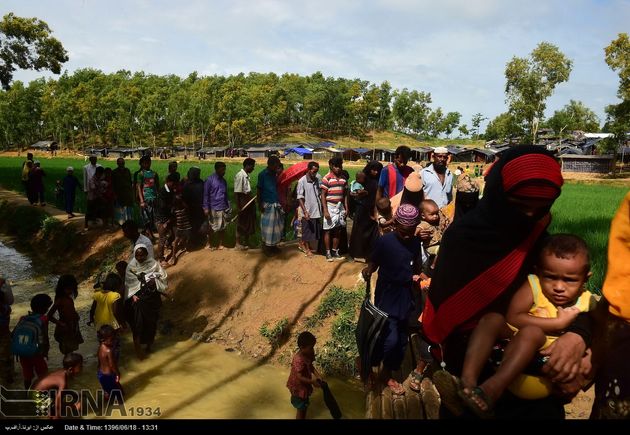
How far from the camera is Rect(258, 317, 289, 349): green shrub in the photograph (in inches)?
222

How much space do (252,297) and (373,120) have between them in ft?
251

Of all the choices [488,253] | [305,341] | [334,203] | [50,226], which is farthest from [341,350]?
[50,226]

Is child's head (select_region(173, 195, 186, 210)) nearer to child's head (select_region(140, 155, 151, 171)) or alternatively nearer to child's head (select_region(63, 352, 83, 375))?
child's head (select_region(140, 155, 151, 171))

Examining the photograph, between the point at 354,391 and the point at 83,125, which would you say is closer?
the point at 354,391

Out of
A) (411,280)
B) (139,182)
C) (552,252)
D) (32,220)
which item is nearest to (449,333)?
(552,252)

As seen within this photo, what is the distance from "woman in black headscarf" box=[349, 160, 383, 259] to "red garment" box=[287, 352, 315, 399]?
2961 mm

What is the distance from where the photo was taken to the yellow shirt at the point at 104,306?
471 centimetres

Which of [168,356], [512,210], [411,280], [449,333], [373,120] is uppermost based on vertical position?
[373,120]

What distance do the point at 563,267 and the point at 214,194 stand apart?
6297mm

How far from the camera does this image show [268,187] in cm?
683

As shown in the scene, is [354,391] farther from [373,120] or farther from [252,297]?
[373,120]

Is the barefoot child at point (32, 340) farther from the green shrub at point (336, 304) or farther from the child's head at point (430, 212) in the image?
the child's head at point (430, 212)

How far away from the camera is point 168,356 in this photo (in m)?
5.48

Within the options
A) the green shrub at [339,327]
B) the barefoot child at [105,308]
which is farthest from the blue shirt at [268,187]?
the barefoot child at [105,308]
